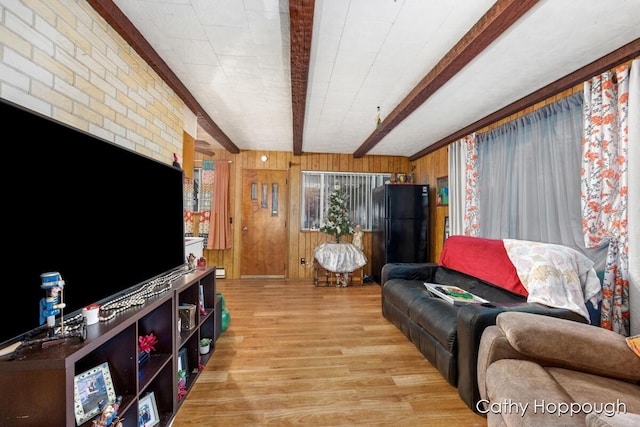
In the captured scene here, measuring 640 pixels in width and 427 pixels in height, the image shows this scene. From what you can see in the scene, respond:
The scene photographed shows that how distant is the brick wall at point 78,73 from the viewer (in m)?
1.04

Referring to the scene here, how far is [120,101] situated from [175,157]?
66 centimetres

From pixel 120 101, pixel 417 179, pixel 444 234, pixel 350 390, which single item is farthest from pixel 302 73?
pixel 417 179

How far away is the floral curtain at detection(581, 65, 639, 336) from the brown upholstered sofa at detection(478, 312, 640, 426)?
2.63ft

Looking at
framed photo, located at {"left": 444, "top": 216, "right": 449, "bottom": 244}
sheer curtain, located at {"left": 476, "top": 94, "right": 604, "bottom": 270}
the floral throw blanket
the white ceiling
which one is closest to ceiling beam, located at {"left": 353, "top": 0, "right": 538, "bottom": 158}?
the white ceiling

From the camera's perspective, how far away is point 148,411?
1341 mm

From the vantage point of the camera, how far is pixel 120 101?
164 cm

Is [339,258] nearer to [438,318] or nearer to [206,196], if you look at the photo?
[438,318]

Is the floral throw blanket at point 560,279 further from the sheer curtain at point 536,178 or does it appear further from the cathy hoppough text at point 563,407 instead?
the cathy hoppough text at point 563,407

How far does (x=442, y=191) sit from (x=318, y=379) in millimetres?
3336

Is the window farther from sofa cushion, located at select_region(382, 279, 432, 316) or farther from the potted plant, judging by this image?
the potted plant

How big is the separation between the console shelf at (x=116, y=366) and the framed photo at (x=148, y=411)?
0.04 m

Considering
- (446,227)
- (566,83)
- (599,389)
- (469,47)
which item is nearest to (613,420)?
(599,389)

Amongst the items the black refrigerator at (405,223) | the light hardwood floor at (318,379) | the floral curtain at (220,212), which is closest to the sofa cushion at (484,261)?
the light hardwood floor at (318,379)

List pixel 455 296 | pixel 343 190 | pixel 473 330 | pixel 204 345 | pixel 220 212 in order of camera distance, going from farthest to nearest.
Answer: pixel 343 190, pixel 220 212, pixel 455 296, pixel 204 345, pixel 473 330
